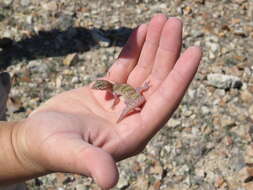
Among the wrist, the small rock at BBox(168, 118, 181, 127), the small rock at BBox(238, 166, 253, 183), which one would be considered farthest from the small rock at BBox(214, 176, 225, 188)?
the wrist

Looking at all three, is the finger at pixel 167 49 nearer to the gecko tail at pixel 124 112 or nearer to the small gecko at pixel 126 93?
the small gecko at pixel 126 93

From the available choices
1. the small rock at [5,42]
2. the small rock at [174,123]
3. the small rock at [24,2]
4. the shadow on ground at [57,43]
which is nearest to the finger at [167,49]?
the small rock at [174,123]

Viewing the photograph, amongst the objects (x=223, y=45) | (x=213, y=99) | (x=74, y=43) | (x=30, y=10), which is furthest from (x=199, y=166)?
(x=30, y=10)

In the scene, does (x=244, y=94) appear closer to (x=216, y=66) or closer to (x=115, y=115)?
(x=216, y=66)

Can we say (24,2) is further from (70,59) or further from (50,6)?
(70,59)

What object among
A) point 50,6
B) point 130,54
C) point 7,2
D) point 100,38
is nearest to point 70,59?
point 100,38

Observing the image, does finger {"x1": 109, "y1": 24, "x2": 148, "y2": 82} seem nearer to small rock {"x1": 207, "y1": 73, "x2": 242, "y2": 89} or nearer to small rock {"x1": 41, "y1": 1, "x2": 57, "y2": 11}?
small rock {"x1": 207, "y1": 73, "x2": 242, "y2": 89}

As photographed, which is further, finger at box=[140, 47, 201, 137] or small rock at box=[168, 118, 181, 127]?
small rock at box=[168, 118, 181, 127]
